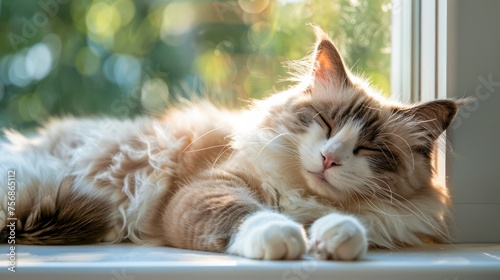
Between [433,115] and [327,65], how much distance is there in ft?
1.07

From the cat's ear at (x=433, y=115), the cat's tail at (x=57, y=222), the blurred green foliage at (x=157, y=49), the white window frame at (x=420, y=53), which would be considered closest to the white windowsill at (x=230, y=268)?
the cat's tail at (x=57, y=222)

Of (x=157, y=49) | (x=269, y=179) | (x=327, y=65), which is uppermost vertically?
(x=157, y=49)

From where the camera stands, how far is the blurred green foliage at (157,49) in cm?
198

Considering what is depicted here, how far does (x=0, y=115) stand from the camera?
82.1 inches

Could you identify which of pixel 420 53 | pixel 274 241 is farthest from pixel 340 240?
pixel 420 53

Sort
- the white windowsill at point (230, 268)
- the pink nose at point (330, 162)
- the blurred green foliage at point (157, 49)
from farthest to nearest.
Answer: the blurred green foliage at point (157, 49)
the pink nose at point (330, 162)
the white windowsill at point (230, 268)

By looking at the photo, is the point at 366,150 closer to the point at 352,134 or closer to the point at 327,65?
the point at 352,134

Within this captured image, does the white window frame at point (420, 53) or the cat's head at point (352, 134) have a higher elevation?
the white window frame at point (420, 53)

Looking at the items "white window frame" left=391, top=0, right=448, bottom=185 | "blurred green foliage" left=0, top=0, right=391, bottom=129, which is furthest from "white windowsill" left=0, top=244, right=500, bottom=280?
"blurred green foliage" left=0, top=0, right=391, bottom=129

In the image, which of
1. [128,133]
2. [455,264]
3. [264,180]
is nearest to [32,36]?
[128,133]

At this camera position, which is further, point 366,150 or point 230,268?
point 366,150

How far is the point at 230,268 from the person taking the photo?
3.27 ft

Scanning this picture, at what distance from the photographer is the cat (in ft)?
4.25

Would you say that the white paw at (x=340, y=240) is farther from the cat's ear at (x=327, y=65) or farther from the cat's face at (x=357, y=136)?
the cat's ear at (x=327, y=65)
